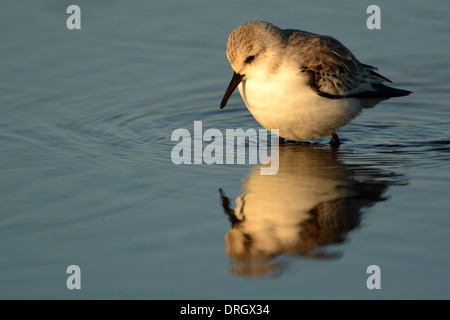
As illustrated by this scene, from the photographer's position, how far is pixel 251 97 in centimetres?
791

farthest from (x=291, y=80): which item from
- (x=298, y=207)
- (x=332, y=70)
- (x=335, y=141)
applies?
(x=298, y=207)

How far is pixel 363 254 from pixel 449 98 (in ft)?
16.3

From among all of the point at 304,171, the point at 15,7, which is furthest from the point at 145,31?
the point at 304,171

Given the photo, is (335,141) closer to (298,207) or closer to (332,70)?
(332,70)

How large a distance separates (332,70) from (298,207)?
2.12 meters

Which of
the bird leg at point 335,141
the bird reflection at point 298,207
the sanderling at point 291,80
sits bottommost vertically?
the bird reflection at point 298,207

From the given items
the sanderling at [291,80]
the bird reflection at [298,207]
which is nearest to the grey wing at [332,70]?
the sanderling at [291,80]

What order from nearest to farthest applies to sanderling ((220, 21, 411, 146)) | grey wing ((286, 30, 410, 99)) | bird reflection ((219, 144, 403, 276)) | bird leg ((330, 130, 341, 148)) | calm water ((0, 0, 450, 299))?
calm water ((0, 0, 450, 299)) → bird reflection ((219, 144, 403, 276)) → sanderling ((220, 21, 411, 146)) → grey wing ((286, 30, 410, 99)) → bird leg ((330, 130, 341, 148))

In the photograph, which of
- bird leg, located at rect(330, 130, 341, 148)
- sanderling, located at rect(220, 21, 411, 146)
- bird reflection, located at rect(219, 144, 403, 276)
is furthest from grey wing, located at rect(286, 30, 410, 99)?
bird reflection, located at rect(219, 144, 403, 276)

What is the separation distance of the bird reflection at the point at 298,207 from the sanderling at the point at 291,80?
39cm

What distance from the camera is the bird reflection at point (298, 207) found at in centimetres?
577

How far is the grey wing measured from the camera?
26.1 ft

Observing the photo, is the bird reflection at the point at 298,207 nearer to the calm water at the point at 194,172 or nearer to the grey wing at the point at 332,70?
the calm water at the point at 194,172

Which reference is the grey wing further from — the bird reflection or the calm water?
the bird reflection
